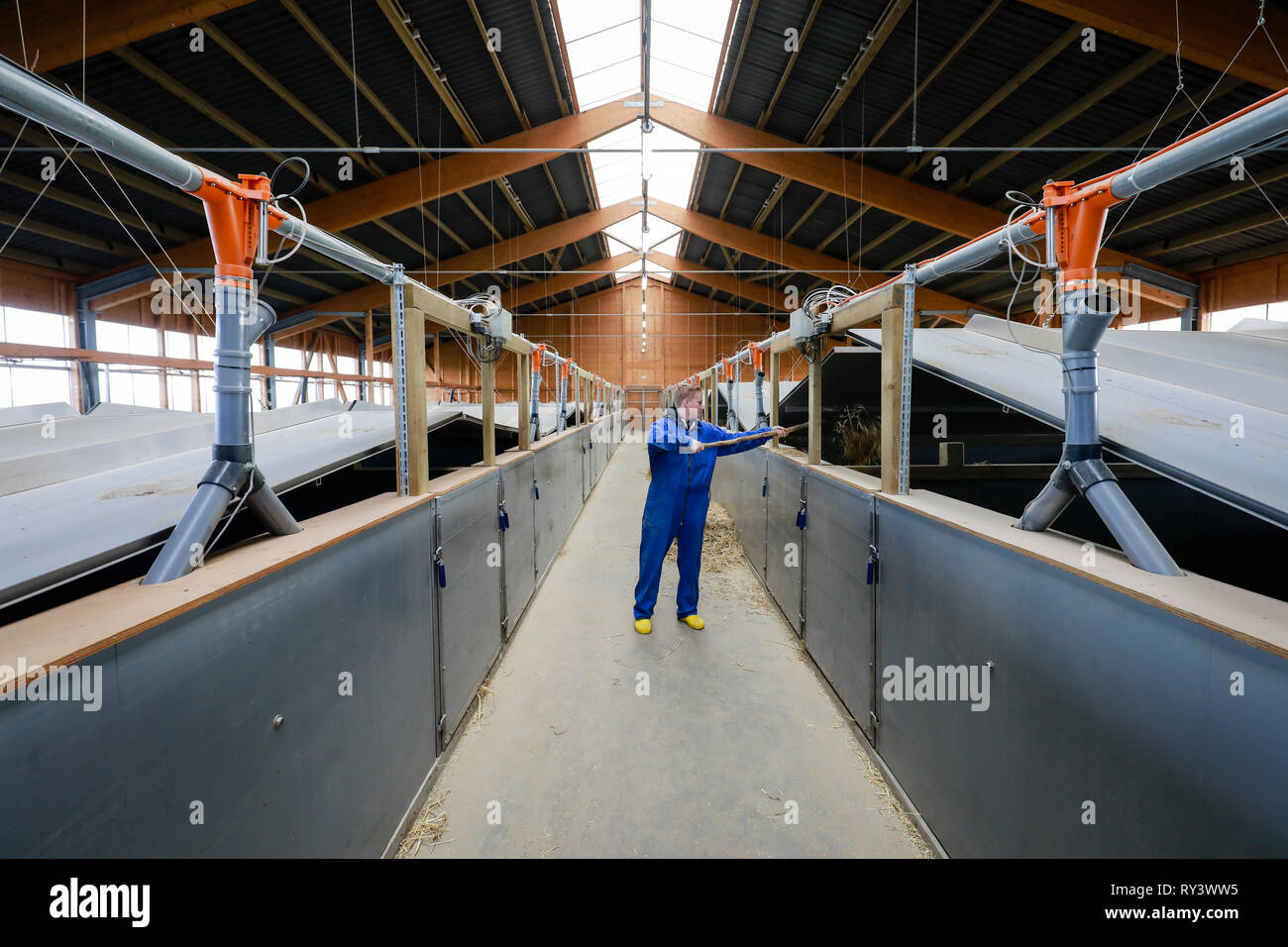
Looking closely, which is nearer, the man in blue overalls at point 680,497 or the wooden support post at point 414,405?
the wooden support post at point 414,405

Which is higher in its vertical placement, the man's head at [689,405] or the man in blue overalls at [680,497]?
the man's head at [689,405]

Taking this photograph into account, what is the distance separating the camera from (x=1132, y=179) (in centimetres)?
128

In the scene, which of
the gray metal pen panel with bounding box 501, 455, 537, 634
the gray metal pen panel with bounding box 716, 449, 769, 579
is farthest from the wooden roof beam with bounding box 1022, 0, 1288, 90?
the gray metal pen panel with bounding box 501, 455, 537, 634

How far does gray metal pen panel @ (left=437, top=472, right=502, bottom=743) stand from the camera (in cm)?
240

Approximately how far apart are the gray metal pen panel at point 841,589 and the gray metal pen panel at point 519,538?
1911 mm

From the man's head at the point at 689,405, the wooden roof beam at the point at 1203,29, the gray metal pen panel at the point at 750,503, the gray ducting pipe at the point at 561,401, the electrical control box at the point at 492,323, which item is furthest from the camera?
the gray ducting pipe at the point at 561,401

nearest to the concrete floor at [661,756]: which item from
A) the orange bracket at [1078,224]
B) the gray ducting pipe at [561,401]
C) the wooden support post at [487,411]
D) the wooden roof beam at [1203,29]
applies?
the wooden support post at [487,411]

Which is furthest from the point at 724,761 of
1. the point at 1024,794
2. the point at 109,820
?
the point at 109,820

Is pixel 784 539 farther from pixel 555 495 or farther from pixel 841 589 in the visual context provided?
pixel 555 495

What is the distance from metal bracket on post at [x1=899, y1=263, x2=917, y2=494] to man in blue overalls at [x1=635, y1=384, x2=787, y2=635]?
53.5 inches

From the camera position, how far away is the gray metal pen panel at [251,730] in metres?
0.84

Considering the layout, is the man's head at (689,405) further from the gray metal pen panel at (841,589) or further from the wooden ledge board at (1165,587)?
the wooden ledge board at (1165,587)
